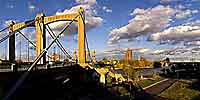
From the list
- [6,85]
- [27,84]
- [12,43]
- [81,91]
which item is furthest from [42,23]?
[6,85]

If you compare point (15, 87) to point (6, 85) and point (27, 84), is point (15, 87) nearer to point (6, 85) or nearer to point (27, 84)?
point (6, 85)

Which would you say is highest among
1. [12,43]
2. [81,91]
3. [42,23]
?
[42,23]

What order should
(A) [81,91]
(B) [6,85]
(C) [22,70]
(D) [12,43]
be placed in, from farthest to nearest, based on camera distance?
(D) [12,43] → (A) [81,91] → (C) [22,70] → (B) [6,85]

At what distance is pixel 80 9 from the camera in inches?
2842

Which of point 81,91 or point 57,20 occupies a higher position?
point 57,20

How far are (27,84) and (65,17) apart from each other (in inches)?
1224

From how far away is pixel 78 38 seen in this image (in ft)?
238

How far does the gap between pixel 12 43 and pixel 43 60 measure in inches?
390

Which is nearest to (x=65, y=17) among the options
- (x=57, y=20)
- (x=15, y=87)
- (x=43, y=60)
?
(x=57, y=20)

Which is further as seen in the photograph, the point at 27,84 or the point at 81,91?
the point at 81,91

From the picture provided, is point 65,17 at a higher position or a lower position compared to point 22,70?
higher

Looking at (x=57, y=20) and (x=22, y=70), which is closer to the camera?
(x=22, y=70)

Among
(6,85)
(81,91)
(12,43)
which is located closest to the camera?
(6,85)

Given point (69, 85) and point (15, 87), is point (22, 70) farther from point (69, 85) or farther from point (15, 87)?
point (69, 85)
